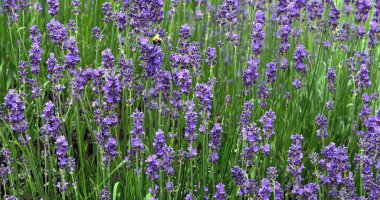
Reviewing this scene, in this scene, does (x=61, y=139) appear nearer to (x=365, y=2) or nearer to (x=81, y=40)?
(x=81, y=40)

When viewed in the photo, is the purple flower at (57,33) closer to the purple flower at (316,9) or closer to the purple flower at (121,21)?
the purple flower at (121,21)

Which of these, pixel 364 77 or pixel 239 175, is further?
pixel 364 77

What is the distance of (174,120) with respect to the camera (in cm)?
352

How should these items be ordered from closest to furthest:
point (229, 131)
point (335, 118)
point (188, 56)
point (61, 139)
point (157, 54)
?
1. point (61, 139)
2. point (157, 54)
3. point (188, 56)
4. point (229, 131)
5. point (335, 118)

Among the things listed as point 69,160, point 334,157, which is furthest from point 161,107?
point 334,157

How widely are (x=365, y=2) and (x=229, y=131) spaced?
1260mm

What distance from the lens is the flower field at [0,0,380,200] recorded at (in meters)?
3.26

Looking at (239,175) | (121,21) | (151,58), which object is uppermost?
(121,21)

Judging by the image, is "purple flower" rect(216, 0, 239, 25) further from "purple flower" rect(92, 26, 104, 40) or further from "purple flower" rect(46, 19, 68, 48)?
"purple flower" rect(46, 19, 68, 48)

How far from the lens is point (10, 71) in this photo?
186 inches

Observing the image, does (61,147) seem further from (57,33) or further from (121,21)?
(121,21)

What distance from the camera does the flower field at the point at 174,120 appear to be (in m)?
3.26

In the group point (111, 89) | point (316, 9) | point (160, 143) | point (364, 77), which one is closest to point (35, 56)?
point (111, 89)

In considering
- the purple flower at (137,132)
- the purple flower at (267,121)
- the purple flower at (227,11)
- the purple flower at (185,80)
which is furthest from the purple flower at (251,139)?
the purple flower at (227,11)
